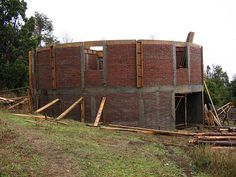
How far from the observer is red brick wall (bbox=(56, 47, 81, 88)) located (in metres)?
18.8

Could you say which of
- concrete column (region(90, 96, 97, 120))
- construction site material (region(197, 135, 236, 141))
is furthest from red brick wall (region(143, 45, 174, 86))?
construction site material (region(197, 135, 236, 141))

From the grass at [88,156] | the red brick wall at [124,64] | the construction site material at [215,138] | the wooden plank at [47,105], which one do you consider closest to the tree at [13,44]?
the wooden plank at [47,105]

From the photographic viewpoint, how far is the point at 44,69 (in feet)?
66.9

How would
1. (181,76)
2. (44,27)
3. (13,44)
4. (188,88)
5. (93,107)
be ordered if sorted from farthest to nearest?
(44,27)
(13,44)
(188,88)
(181,76)
(93,107)

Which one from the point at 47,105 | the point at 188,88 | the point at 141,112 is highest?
the point at 188,88

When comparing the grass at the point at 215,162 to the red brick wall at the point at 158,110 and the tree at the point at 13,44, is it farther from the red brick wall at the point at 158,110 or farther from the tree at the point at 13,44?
the tree at the point at 13,44

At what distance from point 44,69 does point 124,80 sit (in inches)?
201

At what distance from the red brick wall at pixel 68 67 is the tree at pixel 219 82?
84.0ft

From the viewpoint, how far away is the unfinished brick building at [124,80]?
1811cm

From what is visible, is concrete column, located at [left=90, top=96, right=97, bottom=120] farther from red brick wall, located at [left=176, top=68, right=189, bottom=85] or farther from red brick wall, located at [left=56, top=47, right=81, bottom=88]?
red brick wall, located at [left=176, top=68, right=189, bottom=85]

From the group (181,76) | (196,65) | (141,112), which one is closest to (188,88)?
(181,76)

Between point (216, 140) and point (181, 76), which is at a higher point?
point (181, 76)

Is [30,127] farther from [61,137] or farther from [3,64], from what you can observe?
[3,64]

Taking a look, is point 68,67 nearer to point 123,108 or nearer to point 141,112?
point 123,108
